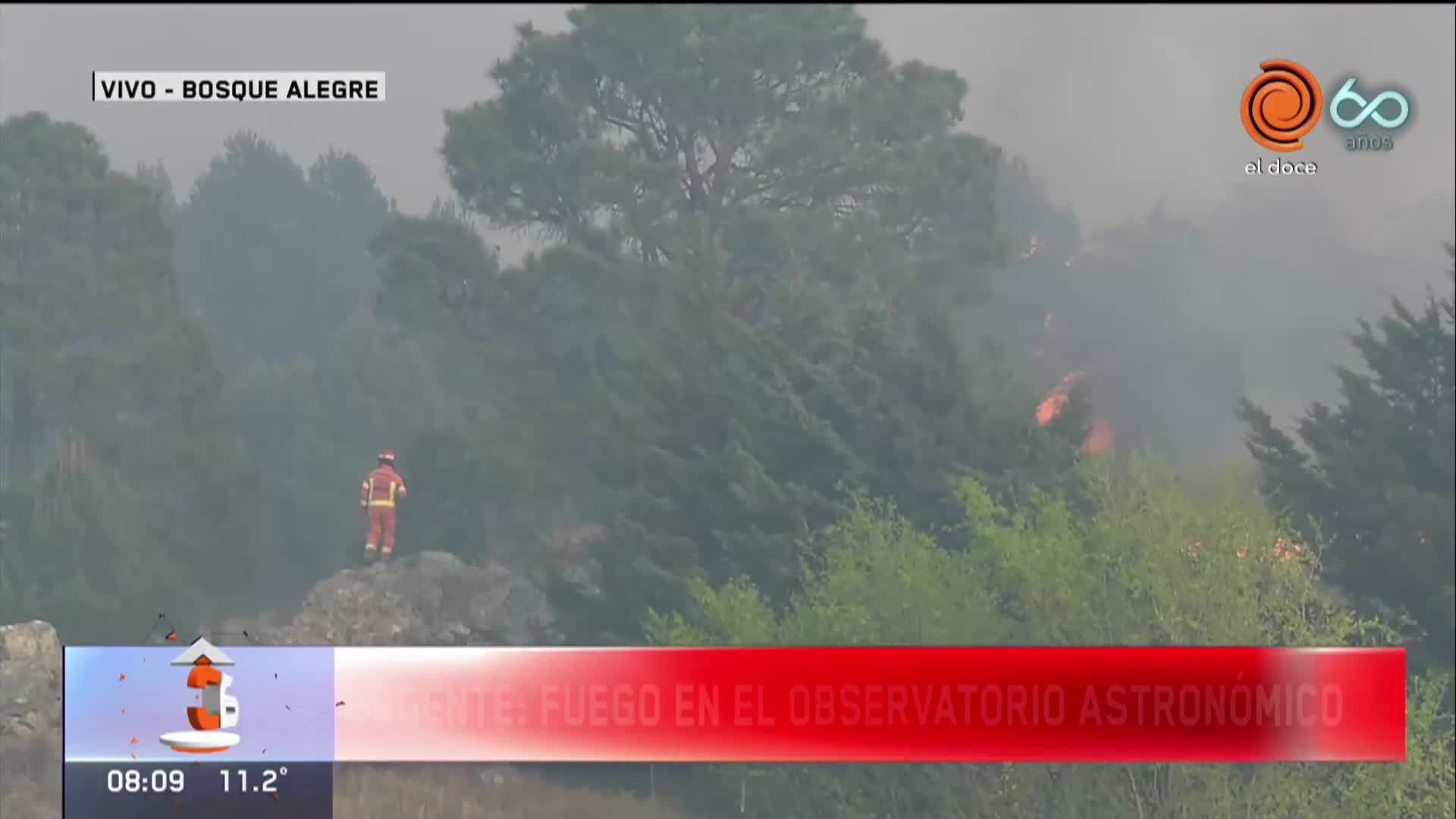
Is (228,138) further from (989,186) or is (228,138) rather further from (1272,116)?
(1272,116)

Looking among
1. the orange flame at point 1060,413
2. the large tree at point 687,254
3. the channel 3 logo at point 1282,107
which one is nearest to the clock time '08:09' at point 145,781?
the channel 3 logo at point 1282,107

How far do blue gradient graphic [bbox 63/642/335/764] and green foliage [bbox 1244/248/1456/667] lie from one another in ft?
79.9

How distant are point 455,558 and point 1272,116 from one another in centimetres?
2903

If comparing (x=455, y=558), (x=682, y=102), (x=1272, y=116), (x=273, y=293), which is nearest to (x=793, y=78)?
(x=682, y=102)

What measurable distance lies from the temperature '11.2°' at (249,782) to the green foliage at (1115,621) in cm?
1268

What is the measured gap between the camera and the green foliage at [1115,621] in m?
24.4

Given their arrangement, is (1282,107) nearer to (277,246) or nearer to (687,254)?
(687,254)

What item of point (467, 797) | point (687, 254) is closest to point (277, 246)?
point (687, 254)

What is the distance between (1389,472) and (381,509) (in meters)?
22.2

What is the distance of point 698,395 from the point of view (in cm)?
4094

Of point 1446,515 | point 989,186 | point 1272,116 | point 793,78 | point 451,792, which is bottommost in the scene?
point 451,792

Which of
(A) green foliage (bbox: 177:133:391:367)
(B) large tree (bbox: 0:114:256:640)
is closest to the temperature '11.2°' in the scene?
(B) large tree (bbox: 0:114:256:640)

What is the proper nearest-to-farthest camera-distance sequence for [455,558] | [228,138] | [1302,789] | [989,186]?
1. [1302,789]
2. [455,558]
3. [989,186]
4. [228,138]

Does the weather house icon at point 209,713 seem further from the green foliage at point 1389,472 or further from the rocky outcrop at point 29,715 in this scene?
the green foliage at point 1389,472
